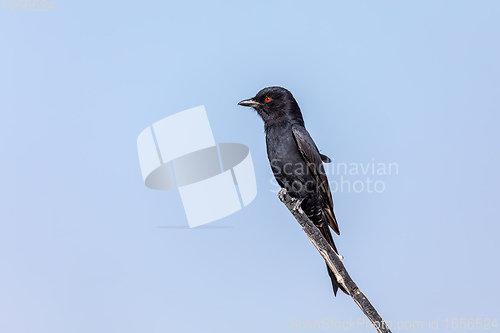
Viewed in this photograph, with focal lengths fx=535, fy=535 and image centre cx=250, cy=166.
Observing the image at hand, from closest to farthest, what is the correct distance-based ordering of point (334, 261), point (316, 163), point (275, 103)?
point (334, 261)
point (316, 163)
point (275, 103)

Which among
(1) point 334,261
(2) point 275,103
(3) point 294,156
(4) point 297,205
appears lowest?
(1) point 334,261

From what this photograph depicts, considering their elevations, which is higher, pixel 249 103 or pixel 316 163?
pixel 249 103

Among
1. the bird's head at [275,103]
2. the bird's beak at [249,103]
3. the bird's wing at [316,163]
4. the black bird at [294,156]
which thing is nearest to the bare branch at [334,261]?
the black bird at [294,156]

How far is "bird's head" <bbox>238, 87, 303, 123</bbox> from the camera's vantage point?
7125 millimetres

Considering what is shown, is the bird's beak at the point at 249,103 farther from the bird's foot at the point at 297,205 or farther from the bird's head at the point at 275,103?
the bird's foot at the point at 297,205

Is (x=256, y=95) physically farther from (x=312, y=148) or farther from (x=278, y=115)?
(x=312, y=148)

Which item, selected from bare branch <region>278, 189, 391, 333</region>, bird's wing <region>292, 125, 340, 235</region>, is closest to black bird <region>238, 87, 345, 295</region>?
bird's wing <region>292, 125, 340, 235</region>

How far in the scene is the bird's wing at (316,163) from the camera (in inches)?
265

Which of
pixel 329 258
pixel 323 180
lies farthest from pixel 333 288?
pixel 323 180

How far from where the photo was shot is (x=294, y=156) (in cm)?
673

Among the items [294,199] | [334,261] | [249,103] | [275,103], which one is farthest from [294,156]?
[334,261]

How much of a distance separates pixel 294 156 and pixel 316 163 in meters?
0.30

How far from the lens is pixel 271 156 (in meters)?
6.89

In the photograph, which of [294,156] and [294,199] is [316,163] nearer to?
[294,156]
